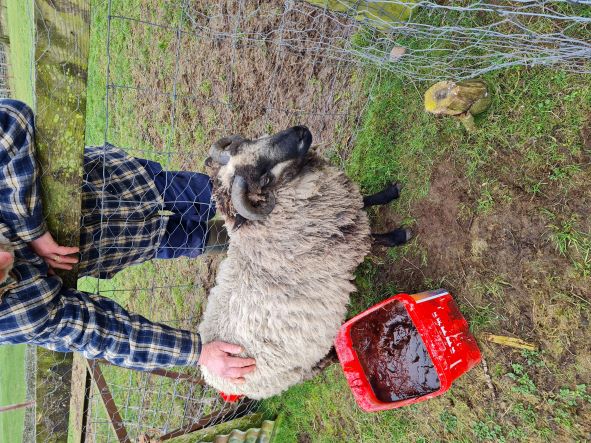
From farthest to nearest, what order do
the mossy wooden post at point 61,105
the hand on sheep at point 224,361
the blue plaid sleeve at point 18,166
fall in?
the hand on sheep at point 224,361
the blue plaid sleeve at point 18,166
the mossy wooden post at point 61,105

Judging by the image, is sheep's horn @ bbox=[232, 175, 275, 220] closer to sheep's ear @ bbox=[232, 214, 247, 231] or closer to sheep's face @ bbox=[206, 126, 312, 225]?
sheep's face @ bbox=[206, 126, 312, 225]

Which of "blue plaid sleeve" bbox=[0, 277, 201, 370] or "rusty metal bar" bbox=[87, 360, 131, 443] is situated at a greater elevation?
"blue plaid sleeve" bbox=[0, 277, 201, 370]

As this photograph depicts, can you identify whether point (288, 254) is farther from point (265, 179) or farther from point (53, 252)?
point (53, 252)

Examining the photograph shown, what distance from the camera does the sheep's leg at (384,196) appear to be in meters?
3.40

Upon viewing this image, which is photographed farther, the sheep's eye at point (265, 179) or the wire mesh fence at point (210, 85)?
the sheep's eye at point (265, 179)

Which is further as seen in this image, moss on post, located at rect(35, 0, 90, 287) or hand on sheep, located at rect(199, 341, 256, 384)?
hand on sheep, located at rect(199, 341, 256, 384)

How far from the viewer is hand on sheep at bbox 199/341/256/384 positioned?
9.43 ft

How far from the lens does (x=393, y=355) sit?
3.03m

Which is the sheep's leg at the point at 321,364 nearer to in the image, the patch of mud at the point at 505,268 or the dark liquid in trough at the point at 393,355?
the dark liquid in trough at the point at 393,355

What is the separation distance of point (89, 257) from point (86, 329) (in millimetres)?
560

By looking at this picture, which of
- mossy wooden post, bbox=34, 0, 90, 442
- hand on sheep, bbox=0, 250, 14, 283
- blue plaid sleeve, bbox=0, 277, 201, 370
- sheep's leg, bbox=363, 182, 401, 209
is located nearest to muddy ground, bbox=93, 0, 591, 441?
sheep's leg, bbox=363, 182, 401, 209

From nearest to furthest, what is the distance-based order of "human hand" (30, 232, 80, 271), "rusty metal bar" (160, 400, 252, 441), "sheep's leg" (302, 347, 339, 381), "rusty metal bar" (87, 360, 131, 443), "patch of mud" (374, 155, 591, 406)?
"human hand" (30, 232, 80, 271), "patch of mud" (374, 155, 591, 406), "sheep's leg" (302, 347, 339, 381), "rusty metal bar" (87, 360, 131, 443), "rusty metal bar" (160, 400, 252, 441)

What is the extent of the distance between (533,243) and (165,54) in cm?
481

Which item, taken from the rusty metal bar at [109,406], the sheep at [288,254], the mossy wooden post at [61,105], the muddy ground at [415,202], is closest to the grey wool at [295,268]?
the sheep at [288,254]
